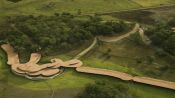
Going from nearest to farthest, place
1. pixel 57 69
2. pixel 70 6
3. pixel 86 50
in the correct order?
pixel 57 69, pixel 86 50, pixel 70 6

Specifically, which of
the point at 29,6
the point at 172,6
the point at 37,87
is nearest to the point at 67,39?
the point at 37,87

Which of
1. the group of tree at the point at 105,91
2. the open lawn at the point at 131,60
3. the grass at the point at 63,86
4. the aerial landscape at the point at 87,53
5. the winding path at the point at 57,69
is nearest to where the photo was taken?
the group of tree at the point at 105,91

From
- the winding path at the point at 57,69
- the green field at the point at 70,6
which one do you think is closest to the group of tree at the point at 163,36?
the winding path at the point at 57,69

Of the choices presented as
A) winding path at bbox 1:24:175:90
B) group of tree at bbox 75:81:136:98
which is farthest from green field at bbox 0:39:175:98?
group of tree at bbox 75:81:136:98

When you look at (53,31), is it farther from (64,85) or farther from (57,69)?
(64,85)

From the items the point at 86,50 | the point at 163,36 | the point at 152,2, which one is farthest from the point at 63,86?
the point at 152,2

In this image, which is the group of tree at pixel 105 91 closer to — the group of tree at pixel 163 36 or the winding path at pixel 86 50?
the winding path at pixel 86 50
